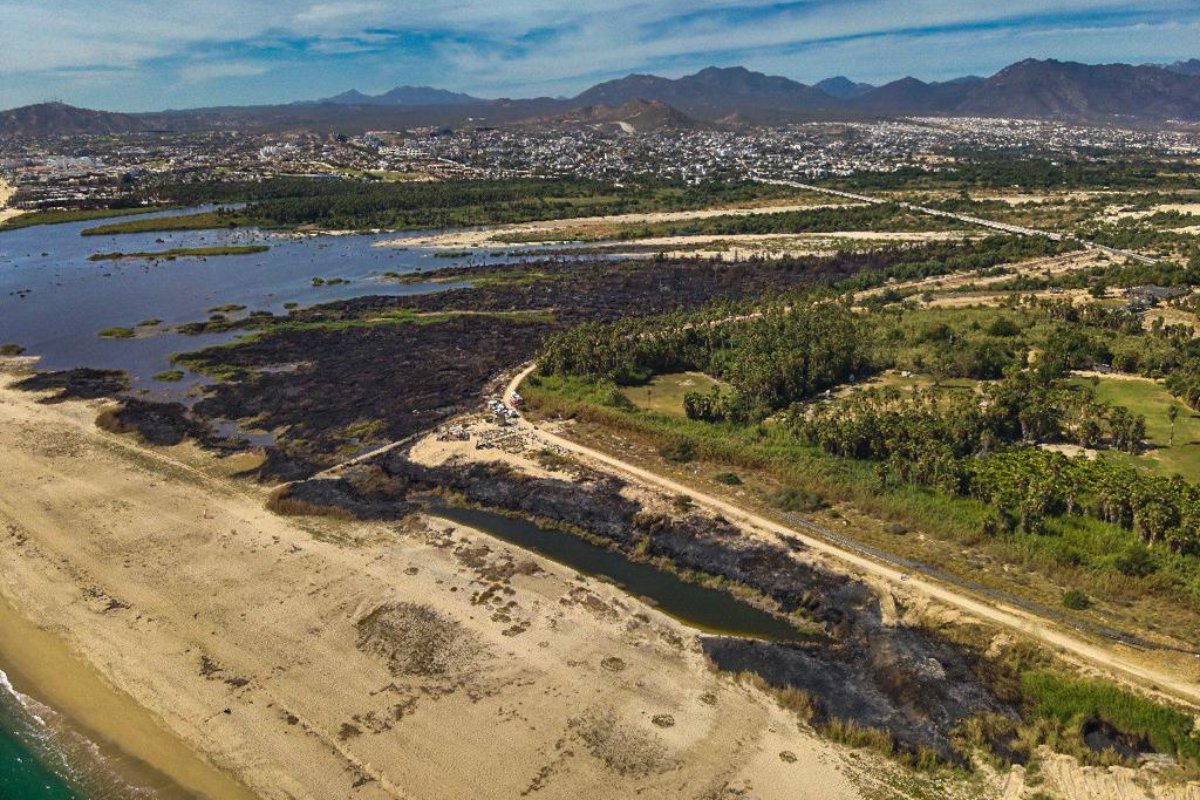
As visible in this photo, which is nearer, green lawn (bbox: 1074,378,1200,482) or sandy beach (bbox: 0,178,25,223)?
green lawn (bbox: 1074,378,1200,482)

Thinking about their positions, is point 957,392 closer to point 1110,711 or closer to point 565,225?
point 1110,711

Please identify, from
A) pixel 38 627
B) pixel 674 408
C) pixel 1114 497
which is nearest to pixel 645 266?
pixel 674 408

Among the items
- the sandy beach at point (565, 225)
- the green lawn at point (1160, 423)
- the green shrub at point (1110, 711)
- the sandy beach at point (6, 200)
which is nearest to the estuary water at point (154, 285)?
the sandy beach at point (565, 225)

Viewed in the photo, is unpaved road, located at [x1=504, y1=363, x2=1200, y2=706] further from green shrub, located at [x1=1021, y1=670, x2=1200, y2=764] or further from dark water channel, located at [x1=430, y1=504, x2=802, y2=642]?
dark water channel, located at [x1=430, y1=504, x2=802, y2=642]

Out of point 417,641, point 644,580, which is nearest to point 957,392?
point 644,580

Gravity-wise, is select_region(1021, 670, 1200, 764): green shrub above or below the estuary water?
below

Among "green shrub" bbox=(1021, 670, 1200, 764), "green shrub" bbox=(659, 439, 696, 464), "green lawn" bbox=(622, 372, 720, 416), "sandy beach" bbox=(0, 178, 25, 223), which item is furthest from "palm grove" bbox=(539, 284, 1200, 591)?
"sandy beach" bbox=(0, 178, 25, 223)

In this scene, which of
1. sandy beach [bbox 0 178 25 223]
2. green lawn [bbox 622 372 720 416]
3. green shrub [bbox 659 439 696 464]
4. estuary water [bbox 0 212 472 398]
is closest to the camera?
green shrub [bbox 659 439 696 464]

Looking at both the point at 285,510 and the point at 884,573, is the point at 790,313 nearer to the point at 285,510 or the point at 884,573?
the point at 884,573
